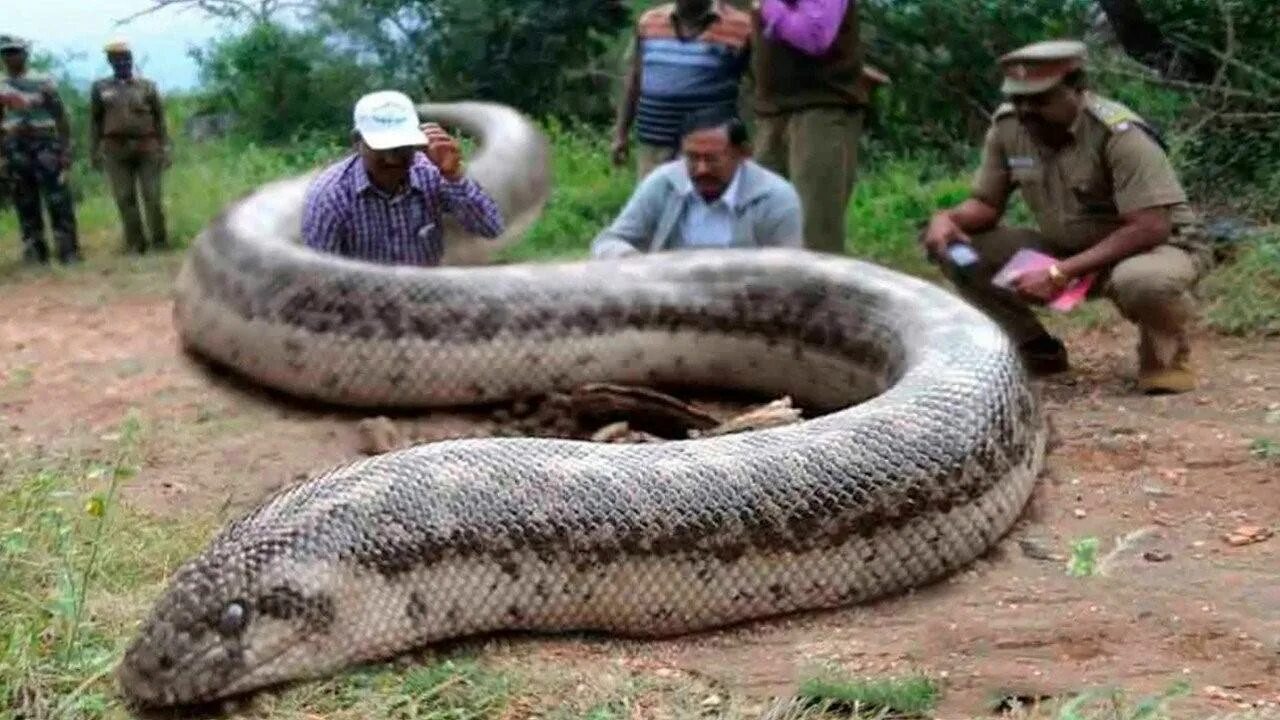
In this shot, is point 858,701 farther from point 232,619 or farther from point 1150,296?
point 1150,296

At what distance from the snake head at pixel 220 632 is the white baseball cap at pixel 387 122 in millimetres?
3233

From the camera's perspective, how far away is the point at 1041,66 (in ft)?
22.4

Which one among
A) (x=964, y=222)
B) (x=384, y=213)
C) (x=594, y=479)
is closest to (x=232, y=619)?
(x=594, y=479)

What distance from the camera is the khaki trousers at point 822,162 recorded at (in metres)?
8.46

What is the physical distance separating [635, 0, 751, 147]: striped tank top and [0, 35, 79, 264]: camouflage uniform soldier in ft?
20.0

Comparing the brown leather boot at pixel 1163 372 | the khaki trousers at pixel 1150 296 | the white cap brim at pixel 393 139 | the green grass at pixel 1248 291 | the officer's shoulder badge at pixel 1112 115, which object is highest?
the white cap brim at pixel 393 139

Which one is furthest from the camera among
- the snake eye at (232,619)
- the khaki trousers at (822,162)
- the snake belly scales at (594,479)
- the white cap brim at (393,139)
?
the khaki trousers at (822,162)

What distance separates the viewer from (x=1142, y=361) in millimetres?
7070

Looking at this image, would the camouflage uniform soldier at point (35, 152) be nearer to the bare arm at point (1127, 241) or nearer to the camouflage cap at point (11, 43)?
the camouflage cap at point (11, 43)

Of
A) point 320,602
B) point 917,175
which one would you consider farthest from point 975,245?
point 917,175

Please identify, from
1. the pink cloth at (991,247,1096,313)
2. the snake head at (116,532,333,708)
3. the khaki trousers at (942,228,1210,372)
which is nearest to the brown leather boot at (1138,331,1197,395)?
the khaki trousers at (942,228,1210,372)

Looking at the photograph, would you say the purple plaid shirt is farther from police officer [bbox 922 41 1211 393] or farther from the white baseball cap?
police officer [bbox 922 41 1211 393]

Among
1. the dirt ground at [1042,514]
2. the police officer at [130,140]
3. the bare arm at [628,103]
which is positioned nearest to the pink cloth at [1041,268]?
the dirt ground at [1042,514]

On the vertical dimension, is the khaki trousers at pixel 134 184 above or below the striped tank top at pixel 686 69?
below
